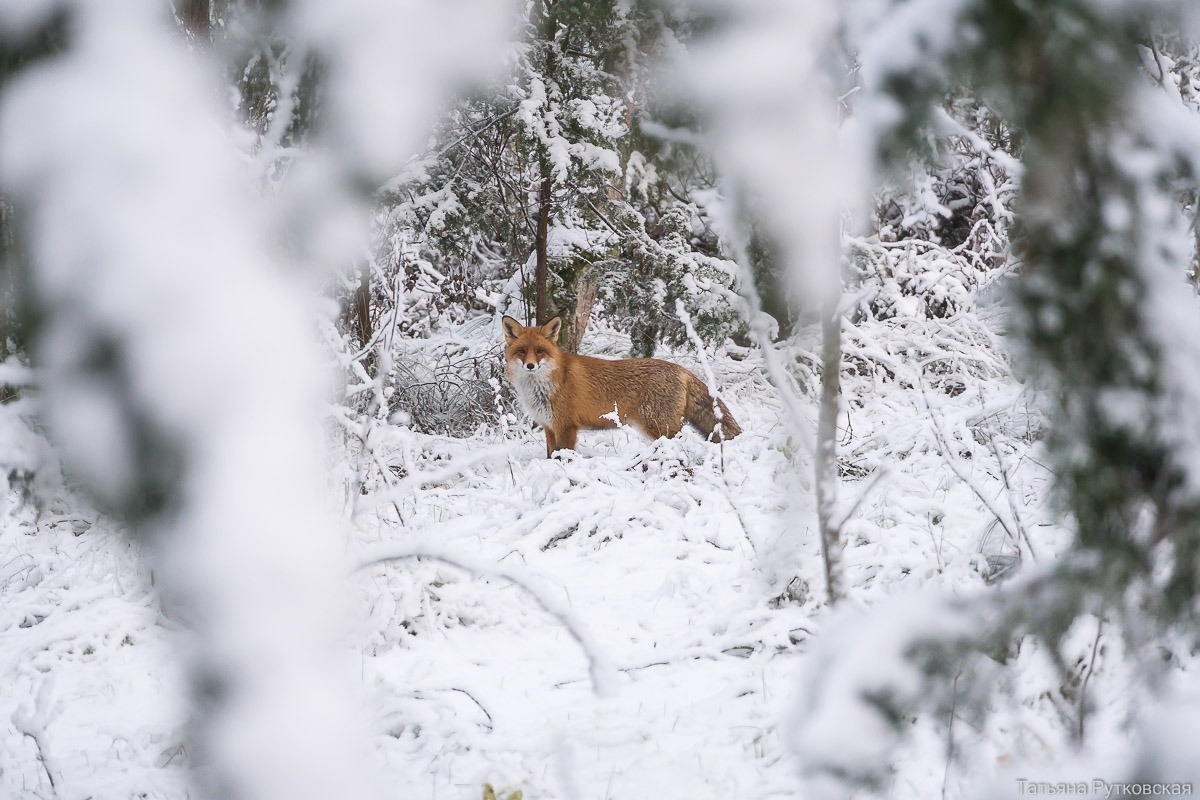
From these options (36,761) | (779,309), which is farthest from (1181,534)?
(36,761)

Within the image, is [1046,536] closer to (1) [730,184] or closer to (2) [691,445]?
(2) [691,445]

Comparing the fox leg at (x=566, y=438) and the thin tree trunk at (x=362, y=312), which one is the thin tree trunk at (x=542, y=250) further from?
the thin tree trunk at (x=362, y=312)

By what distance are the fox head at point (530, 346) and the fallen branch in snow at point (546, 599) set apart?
20.7 ft

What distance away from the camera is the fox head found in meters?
7.43

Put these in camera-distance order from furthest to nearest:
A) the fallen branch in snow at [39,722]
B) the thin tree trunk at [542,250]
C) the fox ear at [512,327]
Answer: the thin tree trunk at [542,250]
the fox ear at [512,327]
the fallen branch in snow at [39,722]

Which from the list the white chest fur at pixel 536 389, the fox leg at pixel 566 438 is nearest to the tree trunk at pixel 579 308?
the white chest fur at pixel 536 389

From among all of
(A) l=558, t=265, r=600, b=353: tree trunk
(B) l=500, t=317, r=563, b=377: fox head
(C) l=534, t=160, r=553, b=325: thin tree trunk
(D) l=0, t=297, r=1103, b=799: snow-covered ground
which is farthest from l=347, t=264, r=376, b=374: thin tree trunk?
(A) l=558, t=265, r=600, b=353: tree trunk

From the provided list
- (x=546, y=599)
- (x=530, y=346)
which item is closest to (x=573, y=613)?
(x=546, y=599)

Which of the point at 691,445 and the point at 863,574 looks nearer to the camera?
the point at 863,574

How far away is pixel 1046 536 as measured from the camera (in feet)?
11.4

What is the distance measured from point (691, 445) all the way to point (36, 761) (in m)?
4.27

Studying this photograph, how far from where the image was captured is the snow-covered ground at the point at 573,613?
2109 mm

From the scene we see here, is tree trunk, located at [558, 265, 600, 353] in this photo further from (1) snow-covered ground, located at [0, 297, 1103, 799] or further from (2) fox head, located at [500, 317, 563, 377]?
(1) snow-covered ground, located at [0, 297, 1103, 799]

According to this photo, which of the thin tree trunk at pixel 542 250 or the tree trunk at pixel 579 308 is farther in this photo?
the tree trunk at pixel 579 308
